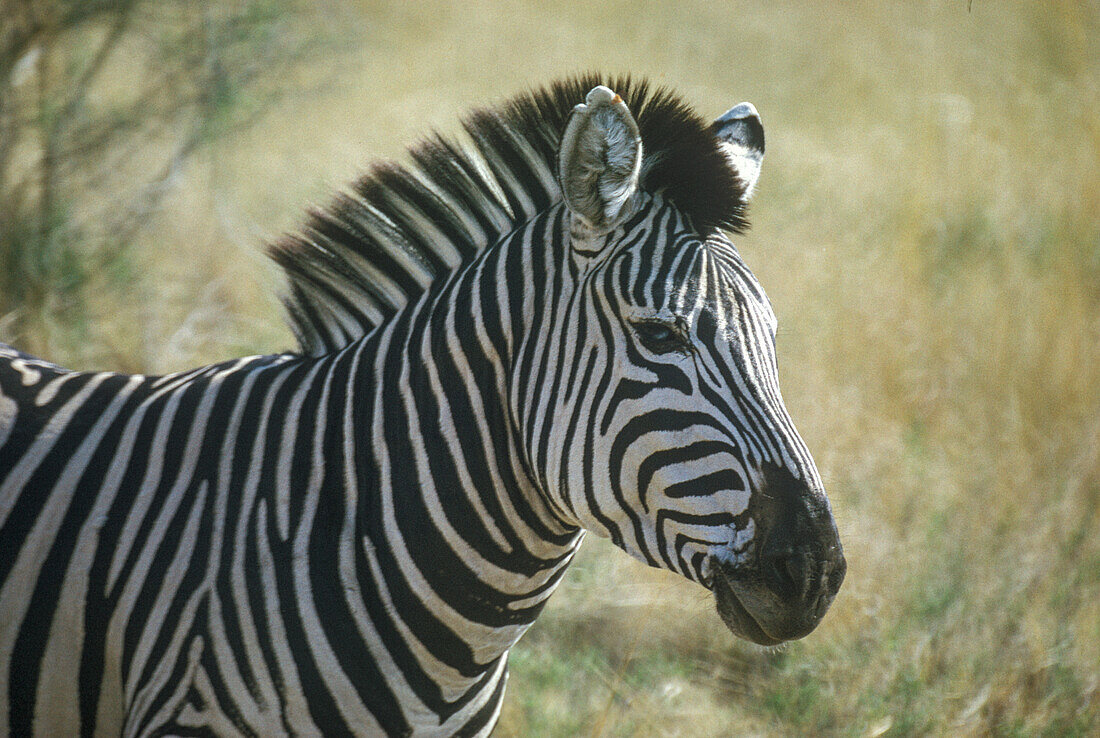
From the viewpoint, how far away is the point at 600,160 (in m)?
2.07

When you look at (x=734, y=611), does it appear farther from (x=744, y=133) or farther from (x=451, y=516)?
(x=744, y=133)

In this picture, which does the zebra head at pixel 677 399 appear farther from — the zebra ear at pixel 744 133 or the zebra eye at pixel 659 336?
the zebra ear at pixel 744 133

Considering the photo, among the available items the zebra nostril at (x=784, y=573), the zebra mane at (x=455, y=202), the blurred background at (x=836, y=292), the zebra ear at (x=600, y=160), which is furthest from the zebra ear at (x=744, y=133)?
the zebra nostril at (x=784, y=573)

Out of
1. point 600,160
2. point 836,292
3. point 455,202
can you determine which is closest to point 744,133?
point 600,160

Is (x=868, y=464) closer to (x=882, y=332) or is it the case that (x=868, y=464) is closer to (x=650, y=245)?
(x=882, y=332)

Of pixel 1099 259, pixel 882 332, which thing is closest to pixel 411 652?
pixel 882 332

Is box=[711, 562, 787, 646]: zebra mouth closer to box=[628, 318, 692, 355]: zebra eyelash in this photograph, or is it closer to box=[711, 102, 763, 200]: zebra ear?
box=[628, 318, 692, 355]: zebra eyelash

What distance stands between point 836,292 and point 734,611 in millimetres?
5822

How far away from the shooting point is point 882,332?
6.78 metres

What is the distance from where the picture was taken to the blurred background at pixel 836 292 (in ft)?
13.4

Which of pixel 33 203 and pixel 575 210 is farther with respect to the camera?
pixel 33 203

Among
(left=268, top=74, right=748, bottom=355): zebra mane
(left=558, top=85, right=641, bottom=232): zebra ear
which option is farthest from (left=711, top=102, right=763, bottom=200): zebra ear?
(left=558, top=85, right=641, bottom=232): zebra ear

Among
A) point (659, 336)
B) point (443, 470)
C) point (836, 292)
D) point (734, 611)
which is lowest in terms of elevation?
point (734, 611)

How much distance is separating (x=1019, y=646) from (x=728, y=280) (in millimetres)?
3053
